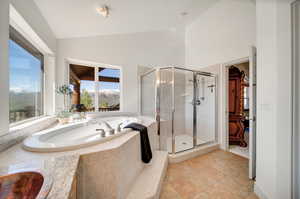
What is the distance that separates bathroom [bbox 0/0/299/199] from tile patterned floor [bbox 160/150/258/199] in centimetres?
2

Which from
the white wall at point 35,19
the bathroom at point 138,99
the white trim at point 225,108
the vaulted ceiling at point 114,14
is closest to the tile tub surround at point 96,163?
the bathroom at point 138,99

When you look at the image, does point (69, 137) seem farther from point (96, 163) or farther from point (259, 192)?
point (259, 192)

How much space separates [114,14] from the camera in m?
2.18

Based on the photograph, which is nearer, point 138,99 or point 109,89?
point 109,89

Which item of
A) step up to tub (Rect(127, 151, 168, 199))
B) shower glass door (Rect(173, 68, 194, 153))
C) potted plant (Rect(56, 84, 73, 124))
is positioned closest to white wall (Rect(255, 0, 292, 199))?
step up to tub (Rect(127, 151, 168, 199))

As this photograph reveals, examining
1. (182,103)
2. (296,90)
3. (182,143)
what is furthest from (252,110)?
(182,103)

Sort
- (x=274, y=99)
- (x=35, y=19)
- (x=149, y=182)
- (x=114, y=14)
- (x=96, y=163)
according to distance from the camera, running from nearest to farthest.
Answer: (x=96, y=163), (x=274, y=99), (x=149, y=182), (x=35, y=19), (x=114, y=14)

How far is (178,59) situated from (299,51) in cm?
288

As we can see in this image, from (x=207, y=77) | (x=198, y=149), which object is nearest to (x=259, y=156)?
(x=198, y=149)

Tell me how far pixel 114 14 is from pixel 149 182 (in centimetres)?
273

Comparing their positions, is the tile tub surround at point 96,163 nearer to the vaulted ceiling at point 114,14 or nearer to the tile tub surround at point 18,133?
the tile tub surround at point 18,133

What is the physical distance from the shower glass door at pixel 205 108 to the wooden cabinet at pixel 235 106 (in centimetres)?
47

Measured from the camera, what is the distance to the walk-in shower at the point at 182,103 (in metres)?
2.77

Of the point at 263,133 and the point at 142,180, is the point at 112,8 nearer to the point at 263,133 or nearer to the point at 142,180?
the point at 142,180
